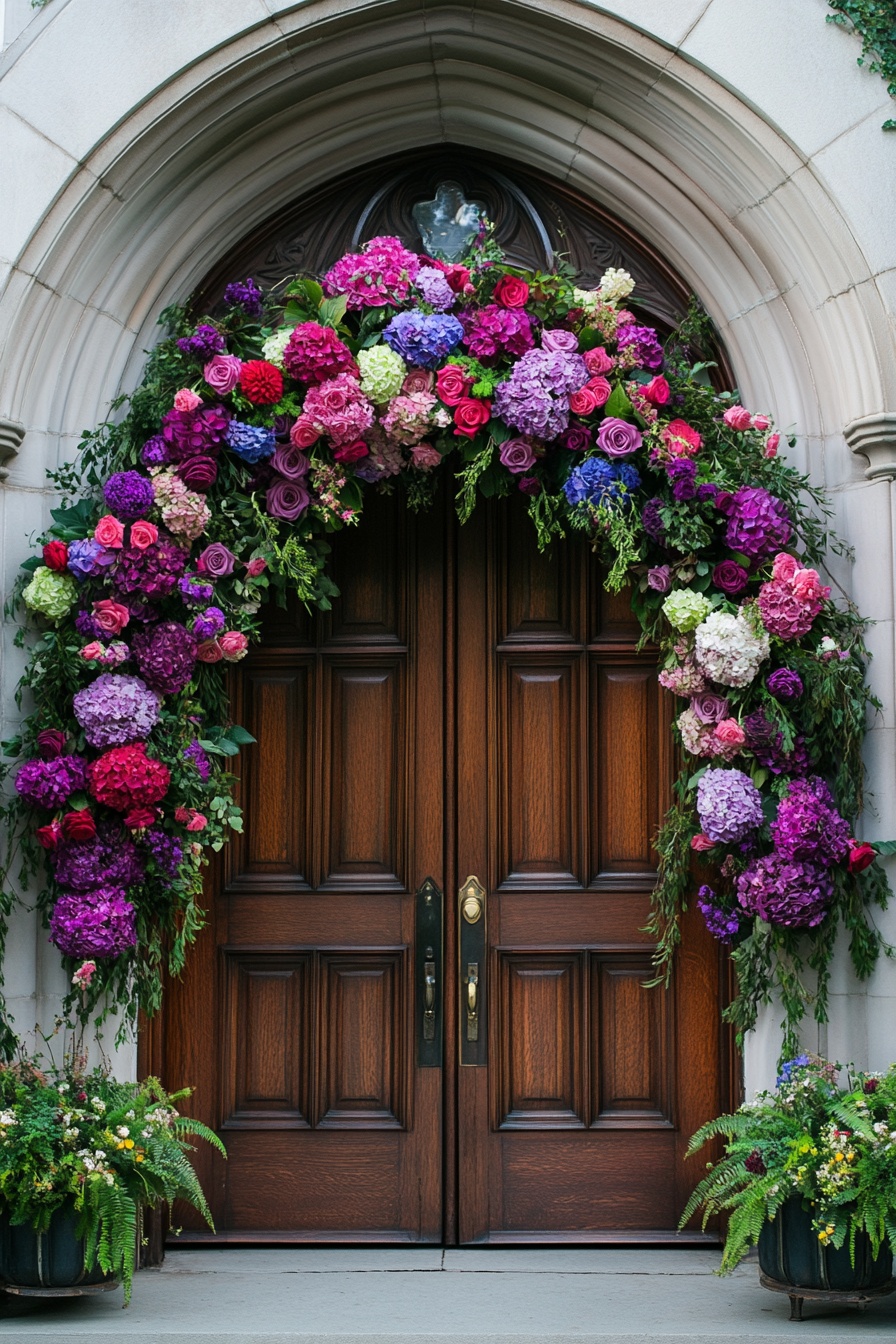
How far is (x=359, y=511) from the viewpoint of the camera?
4.79 meters

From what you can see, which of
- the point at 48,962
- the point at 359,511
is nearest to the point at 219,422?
the point at 359,511

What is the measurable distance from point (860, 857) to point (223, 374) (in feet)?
8.41

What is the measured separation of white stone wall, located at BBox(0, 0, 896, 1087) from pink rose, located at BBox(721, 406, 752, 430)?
327mm

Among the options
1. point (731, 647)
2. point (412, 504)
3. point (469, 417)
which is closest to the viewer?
point (731, 647)

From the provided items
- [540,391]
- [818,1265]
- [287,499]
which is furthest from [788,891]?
[287,499]

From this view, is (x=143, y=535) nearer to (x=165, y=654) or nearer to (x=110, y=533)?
(x=110, y=533)

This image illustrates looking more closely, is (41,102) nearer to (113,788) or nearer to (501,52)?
(501,52)

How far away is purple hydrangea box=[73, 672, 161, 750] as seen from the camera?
444 centimetres

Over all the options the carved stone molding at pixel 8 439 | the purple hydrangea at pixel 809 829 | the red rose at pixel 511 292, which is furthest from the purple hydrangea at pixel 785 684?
the carved stone molding at pixel 8 439

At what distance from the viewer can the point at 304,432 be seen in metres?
4.57

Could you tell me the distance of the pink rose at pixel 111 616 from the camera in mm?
4488

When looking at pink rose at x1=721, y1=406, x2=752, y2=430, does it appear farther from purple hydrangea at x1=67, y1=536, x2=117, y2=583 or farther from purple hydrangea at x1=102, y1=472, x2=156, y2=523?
purple hydrangea at x1=67, y1=536, x2=117, y2=583

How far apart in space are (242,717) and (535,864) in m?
1.20

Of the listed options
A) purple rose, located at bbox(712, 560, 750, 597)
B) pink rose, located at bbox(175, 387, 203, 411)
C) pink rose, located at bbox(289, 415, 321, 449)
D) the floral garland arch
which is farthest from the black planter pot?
pink rose, located at bbox(175, 387, 203, 411)
